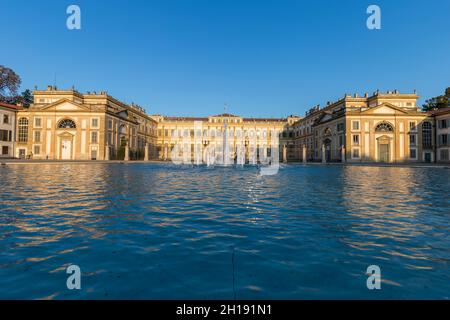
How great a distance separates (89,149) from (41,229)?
5197 centimetres

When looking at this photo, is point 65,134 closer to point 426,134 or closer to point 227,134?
point 227,134

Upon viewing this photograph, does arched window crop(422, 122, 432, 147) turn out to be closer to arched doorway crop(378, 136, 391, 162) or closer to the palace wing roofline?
arched doorway crop(378, 136, 391, 162)

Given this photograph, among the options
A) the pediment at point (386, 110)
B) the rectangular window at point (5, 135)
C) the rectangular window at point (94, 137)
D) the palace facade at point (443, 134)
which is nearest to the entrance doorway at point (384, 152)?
the pediment at point (386, 110)

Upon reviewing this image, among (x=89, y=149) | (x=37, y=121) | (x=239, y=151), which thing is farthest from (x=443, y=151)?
(x=37, y=121)

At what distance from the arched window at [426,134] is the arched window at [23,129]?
78.6 meters

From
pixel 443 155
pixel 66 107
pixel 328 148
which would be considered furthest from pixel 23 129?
pixel 443 155

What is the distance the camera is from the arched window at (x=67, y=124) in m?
52.6

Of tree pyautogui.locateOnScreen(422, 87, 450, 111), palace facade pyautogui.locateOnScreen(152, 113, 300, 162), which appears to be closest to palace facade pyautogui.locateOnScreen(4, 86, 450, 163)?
tree pyautogui.locateOnScreen(422, 87, 450, 111)

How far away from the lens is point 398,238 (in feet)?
18.2

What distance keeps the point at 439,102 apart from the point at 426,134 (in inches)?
840

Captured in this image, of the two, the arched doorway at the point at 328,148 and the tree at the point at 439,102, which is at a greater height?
the tree at the point at 439,102

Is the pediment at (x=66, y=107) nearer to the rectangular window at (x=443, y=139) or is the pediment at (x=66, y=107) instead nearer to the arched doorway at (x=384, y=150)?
the arched doorway at (x=384, y=150)

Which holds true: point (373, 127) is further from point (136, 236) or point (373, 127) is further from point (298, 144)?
point (136, 236)

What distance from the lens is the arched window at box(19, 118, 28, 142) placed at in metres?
53.9
